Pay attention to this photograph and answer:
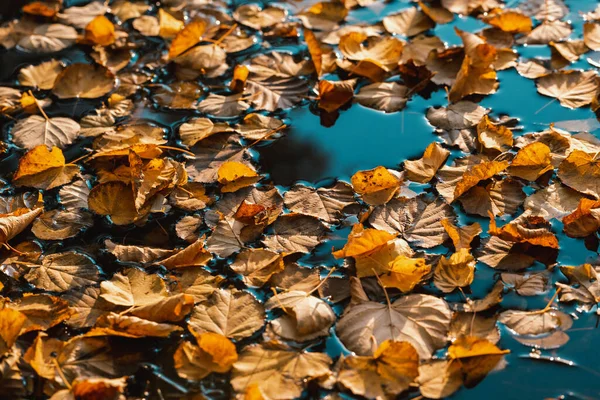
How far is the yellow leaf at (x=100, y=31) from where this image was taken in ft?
8.14

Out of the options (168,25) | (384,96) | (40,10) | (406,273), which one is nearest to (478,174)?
(406,273)

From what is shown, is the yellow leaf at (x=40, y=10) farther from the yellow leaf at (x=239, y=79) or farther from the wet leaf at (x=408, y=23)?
the wet leaf at (x=408, y=23)

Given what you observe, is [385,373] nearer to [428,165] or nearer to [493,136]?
A: [428,165]

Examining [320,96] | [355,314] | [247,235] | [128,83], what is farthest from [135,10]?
[355,314]

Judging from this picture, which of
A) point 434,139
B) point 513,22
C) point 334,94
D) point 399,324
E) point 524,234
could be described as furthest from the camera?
point 513,22

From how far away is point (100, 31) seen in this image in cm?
248

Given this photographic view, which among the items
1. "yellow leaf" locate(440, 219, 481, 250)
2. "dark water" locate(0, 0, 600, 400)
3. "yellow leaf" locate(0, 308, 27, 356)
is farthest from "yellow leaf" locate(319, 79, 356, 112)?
"yellow leaf" locate(0, 308, 27, 356)

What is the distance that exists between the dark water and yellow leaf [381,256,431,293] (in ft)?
0.43

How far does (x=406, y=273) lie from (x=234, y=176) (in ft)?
1.79

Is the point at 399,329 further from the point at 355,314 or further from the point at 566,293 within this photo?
the point at 566,293

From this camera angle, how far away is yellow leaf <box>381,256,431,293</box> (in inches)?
61.6

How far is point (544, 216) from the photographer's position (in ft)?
5.74

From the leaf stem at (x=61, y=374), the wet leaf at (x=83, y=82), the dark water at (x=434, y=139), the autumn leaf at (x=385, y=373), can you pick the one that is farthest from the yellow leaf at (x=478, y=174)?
the wet leaf at (x=83, y=82)

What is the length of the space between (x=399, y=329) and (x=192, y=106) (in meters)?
1.04
